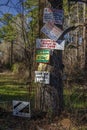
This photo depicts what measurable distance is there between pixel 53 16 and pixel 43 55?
Answer: 1041mm

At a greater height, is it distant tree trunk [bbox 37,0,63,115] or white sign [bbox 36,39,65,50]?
white sign [bbox 36,39,65,50]

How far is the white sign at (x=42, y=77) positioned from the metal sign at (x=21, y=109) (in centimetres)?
67

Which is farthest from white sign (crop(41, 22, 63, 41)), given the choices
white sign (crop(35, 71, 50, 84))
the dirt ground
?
the dirt ground

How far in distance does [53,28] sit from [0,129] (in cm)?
287

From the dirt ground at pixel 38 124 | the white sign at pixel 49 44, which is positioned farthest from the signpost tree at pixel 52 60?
the dirt ground at pixel 38 124

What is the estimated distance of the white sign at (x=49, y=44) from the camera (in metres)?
9.86

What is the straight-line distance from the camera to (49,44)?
989 cm

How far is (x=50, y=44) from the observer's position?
9.89 meters

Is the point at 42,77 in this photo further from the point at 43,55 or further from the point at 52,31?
the point at 52,31

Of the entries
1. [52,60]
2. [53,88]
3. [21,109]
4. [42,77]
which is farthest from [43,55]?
[21,109]

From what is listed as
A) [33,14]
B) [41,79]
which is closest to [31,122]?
[41,79]

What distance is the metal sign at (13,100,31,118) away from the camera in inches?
386

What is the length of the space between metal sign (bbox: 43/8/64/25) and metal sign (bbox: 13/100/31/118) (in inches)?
86.5

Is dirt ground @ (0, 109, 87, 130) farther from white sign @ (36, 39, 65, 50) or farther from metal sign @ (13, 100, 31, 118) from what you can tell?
white sign @ (36, 39, 65, 50)
